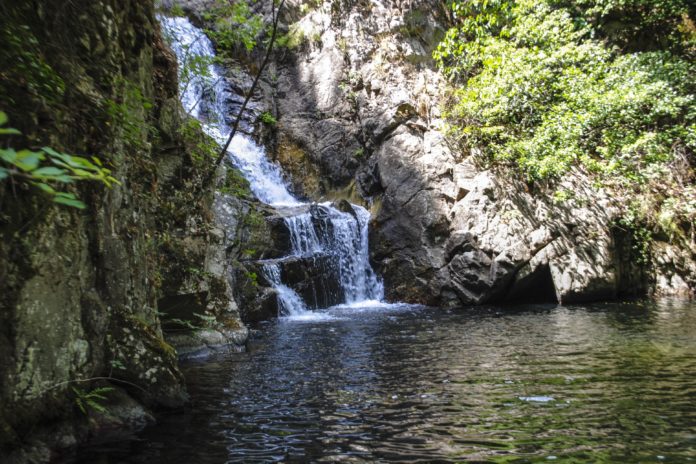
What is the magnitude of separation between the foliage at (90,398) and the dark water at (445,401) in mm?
376

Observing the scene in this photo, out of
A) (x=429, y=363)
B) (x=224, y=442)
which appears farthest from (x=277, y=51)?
(x=224, y=442)

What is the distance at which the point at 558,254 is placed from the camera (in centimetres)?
1364

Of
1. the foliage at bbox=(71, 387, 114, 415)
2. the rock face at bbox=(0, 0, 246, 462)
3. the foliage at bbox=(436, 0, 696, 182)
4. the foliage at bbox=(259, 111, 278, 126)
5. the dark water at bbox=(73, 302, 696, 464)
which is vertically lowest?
the dark water at bbox=(73, 302, 696, 464)

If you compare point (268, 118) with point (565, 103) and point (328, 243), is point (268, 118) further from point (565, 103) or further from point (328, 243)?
point (565, 103)

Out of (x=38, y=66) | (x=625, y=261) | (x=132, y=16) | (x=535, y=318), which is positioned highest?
(x=132, y=16)

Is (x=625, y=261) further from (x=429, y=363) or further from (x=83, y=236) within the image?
(x=83, y=236)

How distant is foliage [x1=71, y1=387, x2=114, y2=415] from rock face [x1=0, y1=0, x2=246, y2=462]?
0.04 meters

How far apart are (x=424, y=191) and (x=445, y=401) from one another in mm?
11649

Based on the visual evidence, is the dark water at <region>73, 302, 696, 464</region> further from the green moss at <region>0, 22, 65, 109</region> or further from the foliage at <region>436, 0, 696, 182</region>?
the foliage at <region>436, 0, 696, 182</region>

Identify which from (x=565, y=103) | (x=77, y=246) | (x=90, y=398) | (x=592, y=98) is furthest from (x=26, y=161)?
(x=565, y=103)

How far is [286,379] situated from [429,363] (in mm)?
2192

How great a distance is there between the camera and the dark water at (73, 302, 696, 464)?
351 cm

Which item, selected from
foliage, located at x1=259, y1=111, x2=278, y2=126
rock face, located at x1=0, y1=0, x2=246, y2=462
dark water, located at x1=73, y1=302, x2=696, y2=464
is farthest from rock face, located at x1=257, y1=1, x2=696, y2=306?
rock face, located at x1=0, y1=0, x2=246, y2=462

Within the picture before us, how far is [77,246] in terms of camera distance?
11.6 ft
